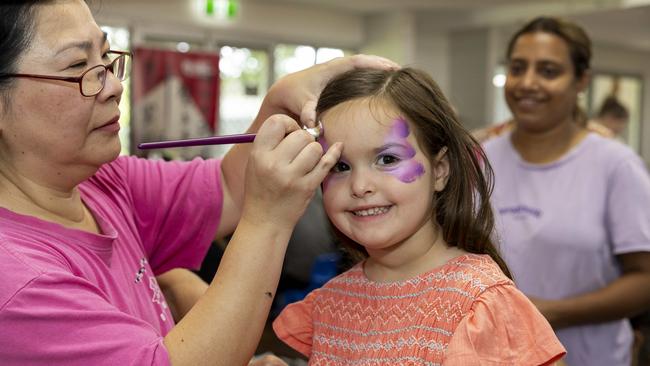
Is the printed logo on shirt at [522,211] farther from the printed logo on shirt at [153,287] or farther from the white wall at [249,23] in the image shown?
the white wall at [249,23]

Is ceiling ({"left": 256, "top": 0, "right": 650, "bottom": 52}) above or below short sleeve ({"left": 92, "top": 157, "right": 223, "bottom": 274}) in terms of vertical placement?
above

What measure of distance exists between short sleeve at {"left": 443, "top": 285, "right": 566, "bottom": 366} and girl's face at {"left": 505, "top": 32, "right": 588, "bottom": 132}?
1232 millimetres

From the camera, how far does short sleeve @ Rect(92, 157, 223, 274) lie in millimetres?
1613

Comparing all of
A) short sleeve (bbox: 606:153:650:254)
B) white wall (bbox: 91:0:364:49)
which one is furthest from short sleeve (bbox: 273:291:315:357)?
white wall (bbox: 91:0:364:49)

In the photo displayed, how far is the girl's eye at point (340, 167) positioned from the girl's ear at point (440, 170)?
166 mm

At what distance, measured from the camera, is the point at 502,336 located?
1.19m

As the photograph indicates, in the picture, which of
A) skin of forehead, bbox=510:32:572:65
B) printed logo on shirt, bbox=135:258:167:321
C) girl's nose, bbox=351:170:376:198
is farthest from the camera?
skin of forehead, bbox=510:32:572:65

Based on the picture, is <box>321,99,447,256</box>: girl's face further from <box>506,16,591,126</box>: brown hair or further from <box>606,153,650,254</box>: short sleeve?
<box>506,16,591,126</box>: brown hair

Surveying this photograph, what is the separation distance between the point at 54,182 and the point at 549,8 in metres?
9.67

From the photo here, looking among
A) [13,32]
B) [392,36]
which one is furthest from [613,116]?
[13,32]

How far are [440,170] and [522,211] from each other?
97 cm

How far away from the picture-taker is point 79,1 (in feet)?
4.20

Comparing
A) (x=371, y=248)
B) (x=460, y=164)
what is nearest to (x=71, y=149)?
(x=371, y=248)

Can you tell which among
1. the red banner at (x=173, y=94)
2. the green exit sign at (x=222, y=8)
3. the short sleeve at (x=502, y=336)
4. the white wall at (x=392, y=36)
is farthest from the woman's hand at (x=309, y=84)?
the white wall at (x=392, y=36)
